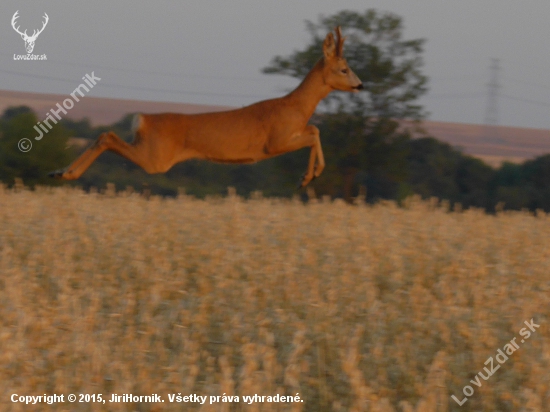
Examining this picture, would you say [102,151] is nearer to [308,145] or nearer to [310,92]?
[308,145]

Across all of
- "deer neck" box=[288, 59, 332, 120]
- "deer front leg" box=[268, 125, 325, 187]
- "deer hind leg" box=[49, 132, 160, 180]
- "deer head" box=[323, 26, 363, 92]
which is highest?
"deer head" box=[323, 26, 363, 92]

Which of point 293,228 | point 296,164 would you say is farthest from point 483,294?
point 296,164

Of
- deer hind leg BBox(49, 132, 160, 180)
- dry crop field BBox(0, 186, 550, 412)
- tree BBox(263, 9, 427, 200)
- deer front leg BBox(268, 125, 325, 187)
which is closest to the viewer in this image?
dry crop field BBox(0, 186, 550, 412)

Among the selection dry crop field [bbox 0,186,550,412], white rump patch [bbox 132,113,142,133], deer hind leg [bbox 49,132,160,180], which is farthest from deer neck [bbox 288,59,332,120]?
deer hind leg [bbox 49,132,160,180]

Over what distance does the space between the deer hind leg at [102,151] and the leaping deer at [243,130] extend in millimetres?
13

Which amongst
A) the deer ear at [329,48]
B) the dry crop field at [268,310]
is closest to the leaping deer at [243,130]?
the deer ear at [329,48]

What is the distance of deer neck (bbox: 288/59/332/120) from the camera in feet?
39.1

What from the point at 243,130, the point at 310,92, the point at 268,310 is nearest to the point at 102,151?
the point at 243,130

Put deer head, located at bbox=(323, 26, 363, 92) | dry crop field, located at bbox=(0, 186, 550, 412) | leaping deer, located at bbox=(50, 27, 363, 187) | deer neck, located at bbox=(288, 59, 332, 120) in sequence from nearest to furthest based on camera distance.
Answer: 1. dry crop field, located at bbox=(0, 186, 550, 412)
2. leaping deer, located at bbox=(50, 27, 363, 187)
3. deer head, located at bbox=(323, 26, 363, 92)
4. deer neck, located at bbox=(288, 59, 332, 120)

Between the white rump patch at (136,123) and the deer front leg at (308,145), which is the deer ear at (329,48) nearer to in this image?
the deer front leg at (308,145)

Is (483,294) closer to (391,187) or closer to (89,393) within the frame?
(89,393)

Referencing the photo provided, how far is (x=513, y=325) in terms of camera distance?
7.29 metres

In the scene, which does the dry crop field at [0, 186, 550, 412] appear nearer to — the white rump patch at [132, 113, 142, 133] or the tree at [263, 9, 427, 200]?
the white rump patch at [132, 113, 142, 133]

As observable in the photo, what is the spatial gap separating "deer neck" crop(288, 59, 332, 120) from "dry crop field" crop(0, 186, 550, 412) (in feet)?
5.94
